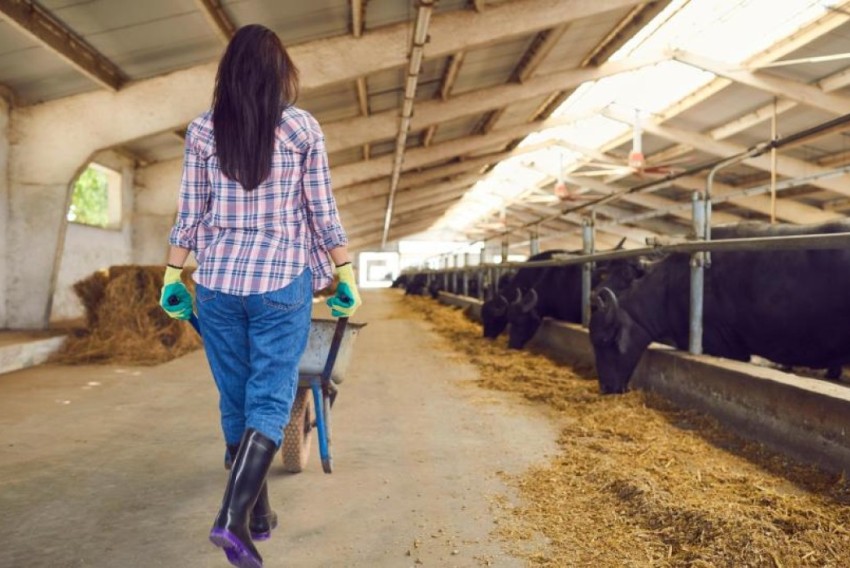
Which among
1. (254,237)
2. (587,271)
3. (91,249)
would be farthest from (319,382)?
(91,249)

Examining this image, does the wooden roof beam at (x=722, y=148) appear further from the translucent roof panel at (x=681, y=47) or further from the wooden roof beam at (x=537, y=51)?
the wooden roof beam at (x=537, y=51)

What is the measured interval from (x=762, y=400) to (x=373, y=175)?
16.6 metres

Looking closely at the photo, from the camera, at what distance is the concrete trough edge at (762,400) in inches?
130

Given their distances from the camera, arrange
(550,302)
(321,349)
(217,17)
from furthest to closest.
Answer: (550,302), (217,17), (321,349)

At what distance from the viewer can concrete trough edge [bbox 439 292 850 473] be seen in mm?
3291

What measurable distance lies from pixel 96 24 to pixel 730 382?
7082 millimetres

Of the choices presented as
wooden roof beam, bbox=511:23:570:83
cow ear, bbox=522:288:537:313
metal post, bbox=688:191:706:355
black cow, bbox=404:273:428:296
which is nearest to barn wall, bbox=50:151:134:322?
cow ear, bbox=522:288:537:313

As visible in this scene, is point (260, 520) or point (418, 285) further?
point (418, 285)

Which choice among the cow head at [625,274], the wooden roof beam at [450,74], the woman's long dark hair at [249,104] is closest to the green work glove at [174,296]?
the woman's long dark hair at [249,104]

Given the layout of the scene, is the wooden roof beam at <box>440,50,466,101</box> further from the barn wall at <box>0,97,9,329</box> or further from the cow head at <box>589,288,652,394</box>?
the cow head at <box>589,288,652,394</box>

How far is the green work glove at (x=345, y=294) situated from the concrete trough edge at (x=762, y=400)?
88.7 inches

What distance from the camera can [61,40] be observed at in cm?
773

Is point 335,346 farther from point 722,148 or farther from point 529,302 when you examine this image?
point 722,148

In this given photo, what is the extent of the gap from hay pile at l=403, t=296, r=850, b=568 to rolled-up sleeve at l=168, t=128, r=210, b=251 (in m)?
1.51
